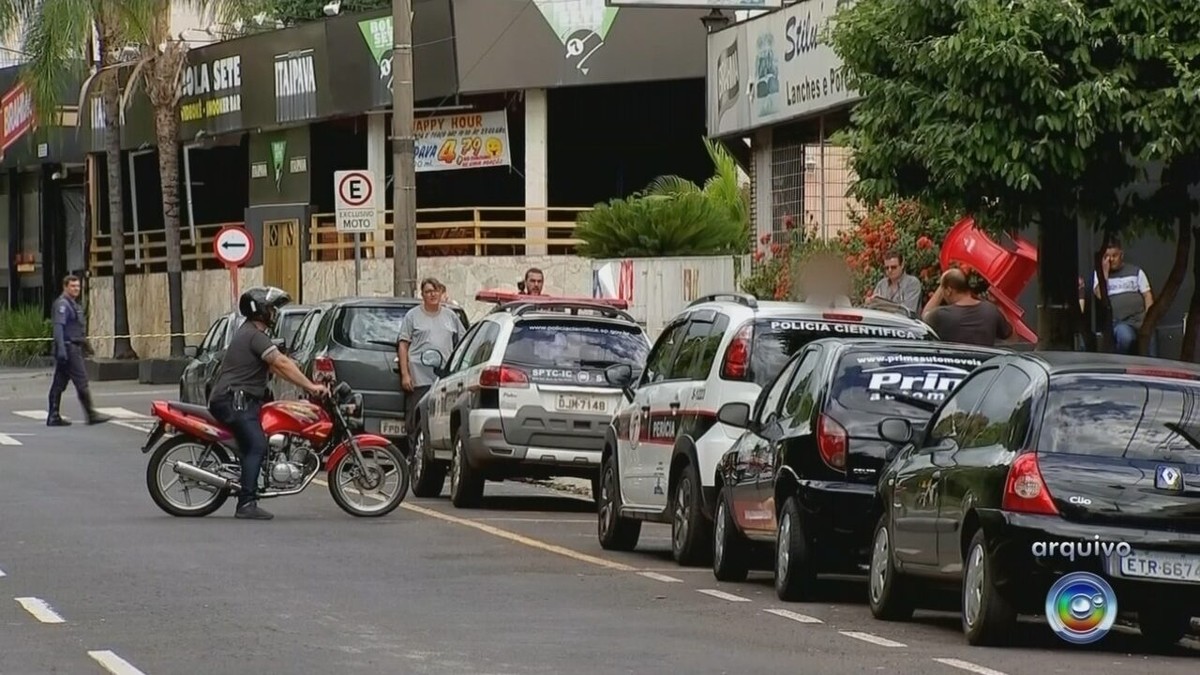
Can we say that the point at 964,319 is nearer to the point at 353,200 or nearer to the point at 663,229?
the point at 353,200

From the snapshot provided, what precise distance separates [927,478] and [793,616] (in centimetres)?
122

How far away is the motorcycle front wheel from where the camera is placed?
20.0 meters

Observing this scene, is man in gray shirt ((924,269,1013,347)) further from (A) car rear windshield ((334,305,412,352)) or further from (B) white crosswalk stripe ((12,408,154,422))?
(B) white crosswalk stripe ((12,408,154,422))

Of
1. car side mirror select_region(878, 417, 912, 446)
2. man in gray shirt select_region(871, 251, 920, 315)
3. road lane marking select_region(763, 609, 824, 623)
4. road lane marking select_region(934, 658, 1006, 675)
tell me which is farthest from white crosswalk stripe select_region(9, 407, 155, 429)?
road lane marking select_region(934, 658, 1006, 675)

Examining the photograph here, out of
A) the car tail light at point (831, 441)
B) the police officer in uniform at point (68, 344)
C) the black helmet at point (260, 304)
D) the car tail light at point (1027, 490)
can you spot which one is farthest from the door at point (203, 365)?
the car tail light at point (1027, 490)

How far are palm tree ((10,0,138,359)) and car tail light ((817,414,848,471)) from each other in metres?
35.8

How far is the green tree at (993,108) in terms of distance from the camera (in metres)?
16.6

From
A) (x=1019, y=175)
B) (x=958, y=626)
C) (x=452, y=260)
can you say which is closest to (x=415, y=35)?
(x=452, y=260)

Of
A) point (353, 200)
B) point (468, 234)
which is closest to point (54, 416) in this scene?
point (353, 200)

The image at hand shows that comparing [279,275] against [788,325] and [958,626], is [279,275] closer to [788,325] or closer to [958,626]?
[788,325]

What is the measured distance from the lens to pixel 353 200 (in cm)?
3073

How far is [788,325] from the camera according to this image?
16078mm

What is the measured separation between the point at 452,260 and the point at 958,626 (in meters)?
31.1

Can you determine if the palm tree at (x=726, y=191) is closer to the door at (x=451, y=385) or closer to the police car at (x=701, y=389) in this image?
the door at (x=451, y=385)
